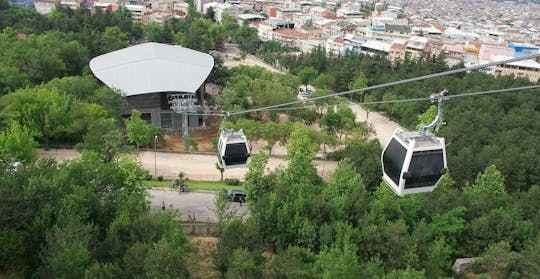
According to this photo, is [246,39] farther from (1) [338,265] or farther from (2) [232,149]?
(1) [338,265]

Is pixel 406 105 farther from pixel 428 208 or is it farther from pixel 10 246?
pixel 10 246

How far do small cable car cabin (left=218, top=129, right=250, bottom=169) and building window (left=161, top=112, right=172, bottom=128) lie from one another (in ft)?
65.9

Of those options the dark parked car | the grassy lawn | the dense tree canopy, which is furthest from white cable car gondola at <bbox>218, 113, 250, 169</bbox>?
the grassy lawn

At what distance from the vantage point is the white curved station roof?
94.4ft

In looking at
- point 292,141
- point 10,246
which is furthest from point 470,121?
point 10,246

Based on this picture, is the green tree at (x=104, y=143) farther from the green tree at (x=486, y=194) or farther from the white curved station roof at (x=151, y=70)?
the green tree at (x=486, y=194)

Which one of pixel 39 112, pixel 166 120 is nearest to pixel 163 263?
pixel 39 112

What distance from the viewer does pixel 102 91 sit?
2630 centimetres

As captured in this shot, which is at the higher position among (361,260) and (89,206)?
(89,206)

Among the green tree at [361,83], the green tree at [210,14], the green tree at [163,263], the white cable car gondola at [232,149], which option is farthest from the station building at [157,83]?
the green tree at [210,14]

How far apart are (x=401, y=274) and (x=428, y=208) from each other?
5.43 metres

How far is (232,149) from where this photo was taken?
34.0 feet

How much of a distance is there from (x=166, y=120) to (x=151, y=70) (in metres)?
3.90

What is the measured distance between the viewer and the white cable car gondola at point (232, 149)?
10.3 metres
